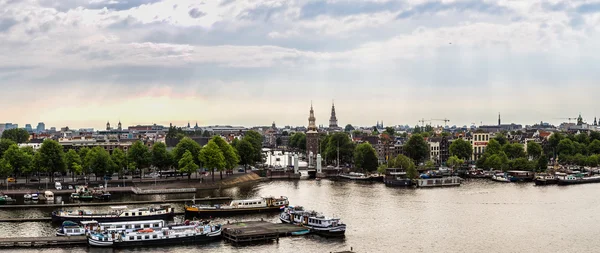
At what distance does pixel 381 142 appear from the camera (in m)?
135

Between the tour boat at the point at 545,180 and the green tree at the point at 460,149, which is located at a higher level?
the green tree at the point at 460,149

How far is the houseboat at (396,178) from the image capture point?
88.1m

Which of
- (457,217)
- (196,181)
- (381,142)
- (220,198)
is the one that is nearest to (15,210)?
(220,198)

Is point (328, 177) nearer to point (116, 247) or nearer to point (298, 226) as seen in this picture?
point (298, 226)

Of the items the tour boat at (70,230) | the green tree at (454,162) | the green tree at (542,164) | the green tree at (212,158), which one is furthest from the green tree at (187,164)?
the green tree at (542,164)

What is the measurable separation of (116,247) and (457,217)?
2987 centimetres

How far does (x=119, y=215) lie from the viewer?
55312mm

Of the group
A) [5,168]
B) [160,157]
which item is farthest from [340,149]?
[5,168]

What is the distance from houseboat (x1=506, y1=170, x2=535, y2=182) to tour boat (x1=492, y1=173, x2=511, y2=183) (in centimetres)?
69

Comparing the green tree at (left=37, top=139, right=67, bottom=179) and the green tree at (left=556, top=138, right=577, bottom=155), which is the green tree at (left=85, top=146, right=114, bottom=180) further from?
the green tree at (left=556, top=138, right=577, bottom=155)

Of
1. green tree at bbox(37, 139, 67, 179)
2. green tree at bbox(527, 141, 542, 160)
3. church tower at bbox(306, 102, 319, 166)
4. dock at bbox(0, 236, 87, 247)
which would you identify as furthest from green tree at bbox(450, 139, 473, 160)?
dock at bbox(0, 236, 87, 247)

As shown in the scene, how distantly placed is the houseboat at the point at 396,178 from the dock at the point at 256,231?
1465 inches

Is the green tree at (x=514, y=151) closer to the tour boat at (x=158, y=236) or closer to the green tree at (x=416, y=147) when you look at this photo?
the green tree at (x=416, y=147)

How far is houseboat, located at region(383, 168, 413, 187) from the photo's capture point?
289 feet
